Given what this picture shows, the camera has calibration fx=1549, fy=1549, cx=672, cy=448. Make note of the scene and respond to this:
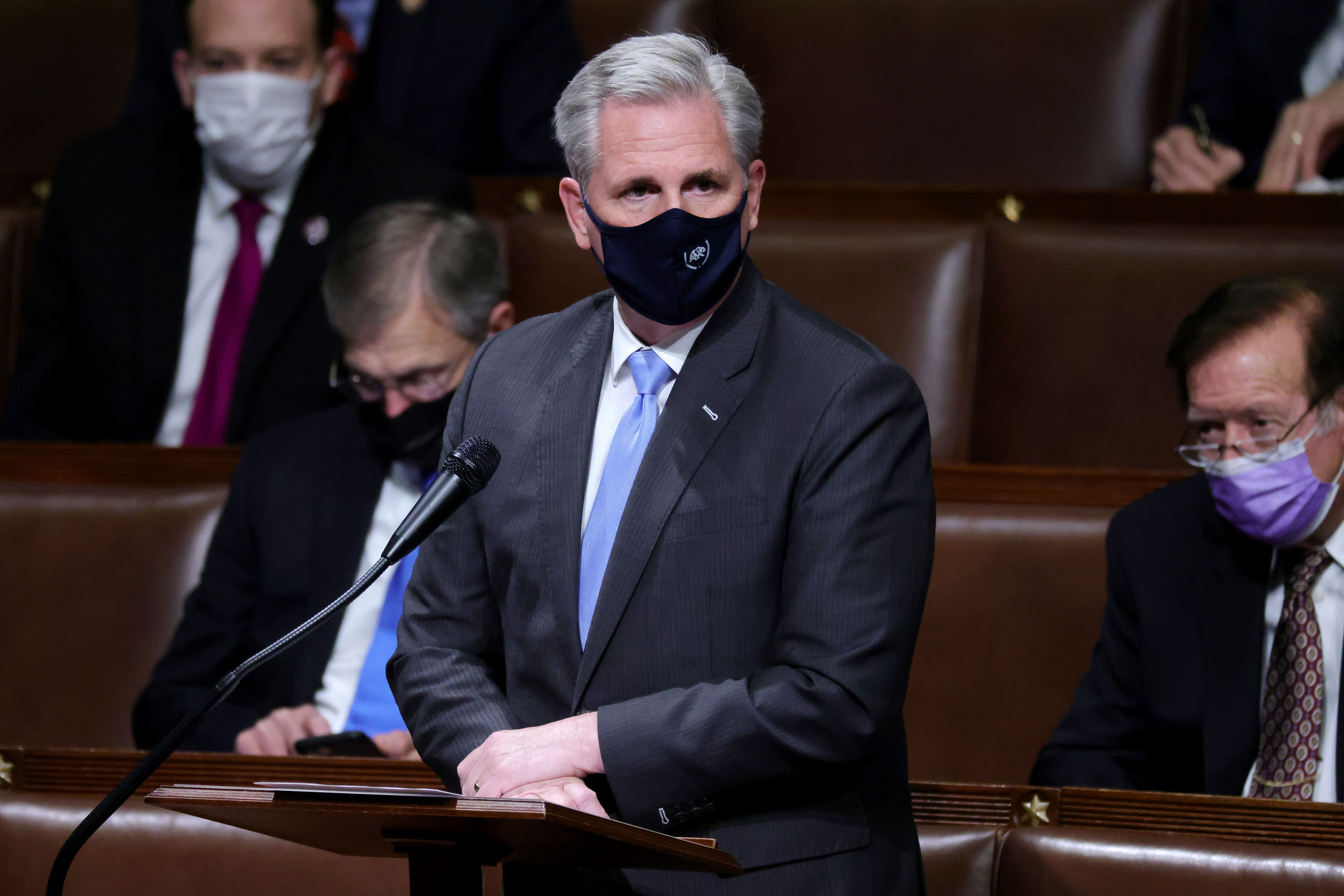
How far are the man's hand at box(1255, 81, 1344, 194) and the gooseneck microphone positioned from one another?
4.57 feet

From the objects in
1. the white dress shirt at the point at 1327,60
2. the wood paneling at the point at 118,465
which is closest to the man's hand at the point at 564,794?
the wood paneling at the point at 118,465

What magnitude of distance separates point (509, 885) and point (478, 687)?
12 centimetres

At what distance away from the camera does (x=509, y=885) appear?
3.18 feet

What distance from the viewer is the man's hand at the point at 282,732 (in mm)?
1452

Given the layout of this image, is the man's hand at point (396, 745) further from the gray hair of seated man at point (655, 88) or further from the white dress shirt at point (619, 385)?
the gray hair of seated man at point (655, 88)

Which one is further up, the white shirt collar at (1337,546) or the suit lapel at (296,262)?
the suit lapel at (296,262)

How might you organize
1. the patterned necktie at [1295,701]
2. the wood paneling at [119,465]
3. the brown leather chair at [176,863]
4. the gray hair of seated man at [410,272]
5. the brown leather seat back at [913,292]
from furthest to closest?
the brown leather seat back at [913,292], the wood paneling at [119,465], the gray hair of seated man at [410,272], the patterned necktie at [1295,701], the brown leather chair at [176,863]

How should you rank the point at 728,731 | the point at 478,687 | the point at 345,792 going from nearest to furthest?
the point at 345,792 < the point at 728,731 < the point at 478,687

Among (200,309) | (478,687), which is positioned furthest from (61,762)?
(200,309)

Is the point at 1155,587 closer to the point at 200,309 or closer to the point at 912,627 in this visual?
the point at 912,627

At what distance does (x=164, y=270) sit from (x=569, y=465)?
3.83 ft

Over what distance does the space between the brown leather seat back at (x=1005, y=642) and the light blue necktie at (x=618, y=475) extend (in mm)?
681

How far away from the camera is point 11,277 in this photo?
208cm

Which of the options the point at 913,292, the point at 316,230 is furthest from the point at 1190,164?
the point at 316,230
